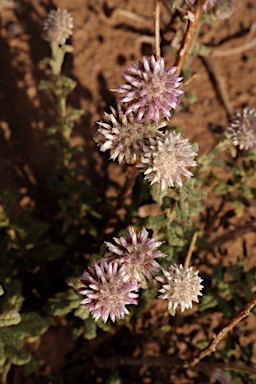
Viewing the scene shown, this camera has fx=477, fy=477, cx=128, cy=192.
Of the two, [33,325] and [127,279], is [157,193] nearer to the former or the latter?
[127,279]

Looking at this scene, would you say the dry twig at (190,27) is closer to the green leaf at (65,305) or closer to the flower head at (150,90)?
the flower head at (150,90)

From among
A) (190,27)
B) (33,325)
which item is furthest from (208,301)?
(190,27)

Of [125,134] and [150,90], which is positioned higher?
[150,90]

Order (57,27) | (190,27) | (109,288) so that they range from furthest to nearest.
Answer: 1. (57,27)
2. (190,27)
3. (109,288)

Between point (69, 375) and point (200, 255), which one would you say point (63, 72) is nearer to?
point (200, 255)

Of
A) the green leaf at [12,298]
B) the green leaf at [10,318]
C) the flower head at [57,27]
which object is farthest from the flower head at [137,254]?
the flower head at [57,27]

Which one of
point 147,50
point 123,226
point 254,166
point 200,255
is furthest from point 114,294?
point 147,50
